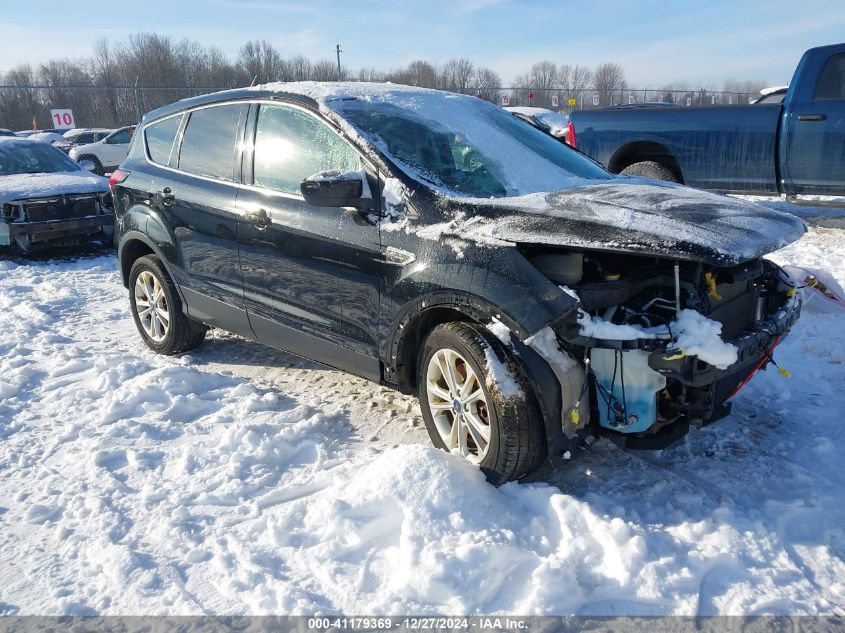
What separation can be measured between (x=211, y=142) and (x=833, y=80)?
6.90 metres

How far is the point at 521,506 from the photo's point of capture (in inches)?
117

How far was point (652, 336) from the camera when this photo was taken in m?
2.67

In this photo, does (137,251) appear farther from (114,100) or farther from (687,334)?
(114,100)

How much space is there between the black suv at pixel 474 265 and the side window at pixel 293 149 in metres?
0.01

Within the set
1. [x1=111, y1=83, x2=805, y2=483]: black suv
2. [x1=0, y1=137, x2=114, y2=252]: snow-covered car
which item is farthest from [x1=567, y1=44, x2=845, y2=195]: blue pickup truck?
[x1=0, y1=137, x2=114, y2=252]: snow-covered car

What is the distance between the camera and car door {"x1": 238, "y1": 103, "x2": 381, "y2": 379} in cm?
354

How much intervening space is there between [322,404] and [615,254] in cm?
204

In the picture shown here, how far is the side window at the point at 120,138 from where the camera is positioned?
21.0 m

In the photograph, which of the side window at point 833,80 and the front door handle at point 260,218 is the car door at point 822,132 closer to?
the side window at point 833,80

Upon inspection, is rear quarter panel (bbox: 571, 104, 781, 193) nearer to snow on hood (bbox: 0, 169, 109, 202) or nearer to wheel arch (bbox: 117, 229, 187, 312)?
wheel arch (bbox: 117, 229, 187, 312)

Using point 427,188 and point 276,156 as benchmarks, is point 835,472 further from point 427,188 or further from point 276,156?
point 276,156

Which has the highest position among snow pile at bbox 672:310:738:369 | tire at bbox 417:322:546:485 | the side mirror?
the side mirror

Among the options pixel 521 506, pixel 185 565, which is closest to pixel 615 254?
pixel 521 506

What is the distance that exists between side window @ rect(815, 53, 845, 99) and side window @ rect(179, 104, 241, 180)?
665 centimetres
